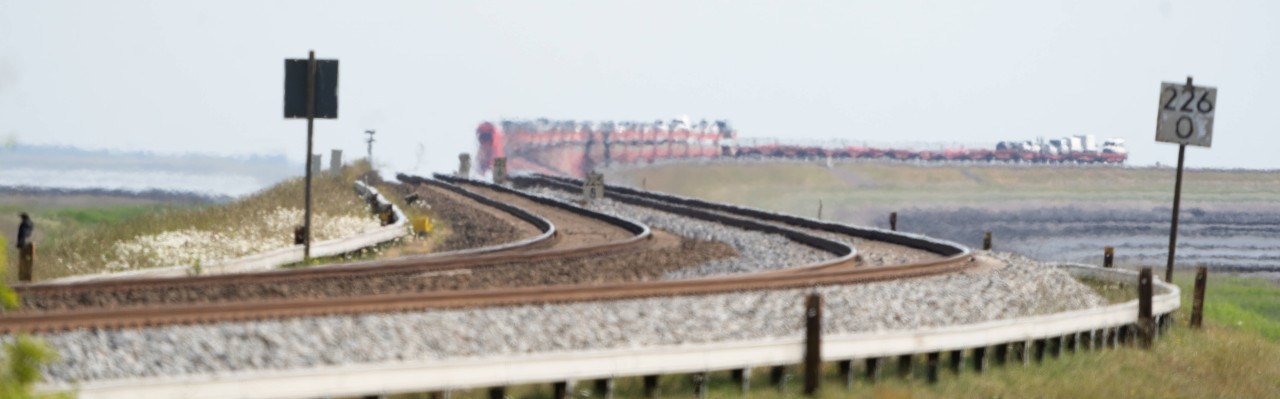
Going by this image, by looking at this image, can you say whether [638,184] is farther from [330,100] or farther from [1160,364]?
[1160,364]

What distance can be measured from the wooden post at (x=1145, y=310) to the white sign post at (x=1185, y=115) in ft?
25.5

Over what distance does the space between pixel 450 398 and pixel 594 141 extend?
4243 inches

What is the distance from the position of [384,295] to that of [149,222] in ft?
60.8

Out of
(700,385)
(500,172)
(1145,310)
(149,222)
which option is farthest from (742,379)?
(500,172)

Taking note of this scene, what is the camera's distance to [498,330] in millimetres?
16188

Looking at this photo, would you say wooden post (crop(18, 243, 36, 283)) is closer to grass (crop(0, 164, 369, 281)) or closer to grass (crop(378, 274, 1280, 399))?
grass (crop(0, 164, 369, 281))

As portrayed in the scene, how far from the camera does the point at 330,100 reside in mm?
29125

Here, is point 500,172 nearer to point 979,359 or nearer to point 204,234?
point 204,234

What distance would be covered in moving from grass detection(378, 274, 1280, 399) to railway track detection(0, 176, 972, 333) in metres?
2.00

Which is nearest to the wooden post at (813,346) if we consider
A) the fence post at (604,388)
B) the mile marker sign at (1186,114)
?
the fence post at (604,388)

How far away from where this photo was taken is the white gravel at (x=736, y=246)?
2625 cm

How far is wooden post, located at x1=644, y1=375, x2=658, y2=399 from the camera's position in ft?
48.6

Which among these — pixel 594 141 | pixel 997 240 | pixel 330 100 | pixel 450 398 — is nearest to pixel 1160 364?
pixel 450 398

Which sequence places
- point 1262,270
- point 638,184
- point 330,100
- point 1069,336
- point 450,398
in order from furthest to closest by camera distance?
1. point 638,184
2. point 1262,270
3. point 330,100
4. point 1069,336
5. point 450,398
